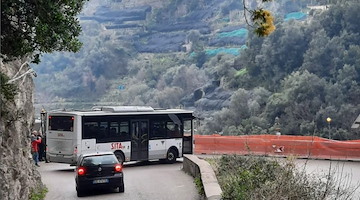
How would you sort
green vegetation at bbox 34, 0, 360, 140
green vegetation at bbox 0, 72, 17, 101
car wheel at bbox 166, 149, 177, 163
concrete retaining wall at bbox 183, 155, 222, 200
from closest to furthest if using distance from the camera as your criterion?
1. green vegetation at bbox 0, 72, 17, 101
2. concrete retaining wall at bbox 183, 155, 222, 200
3. car wheel at bbox 166, 149, 177, 163
4. green vegetation at bbox 34, 0, 360, 140

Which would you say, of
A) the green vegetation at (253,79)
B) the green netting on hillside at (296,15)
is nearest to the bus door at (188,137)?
the green vegetation at (253,79)

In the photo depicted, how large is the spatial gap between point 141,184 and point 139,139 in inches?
312

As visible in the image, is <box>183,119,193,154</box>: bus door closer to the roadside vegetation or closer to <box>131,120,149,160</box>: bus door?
<box>131,120,149,160</box>: bus door

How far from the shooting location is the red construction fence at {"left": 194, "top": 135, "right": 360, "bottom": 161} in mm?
33125

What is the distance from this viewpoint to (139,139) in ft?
102

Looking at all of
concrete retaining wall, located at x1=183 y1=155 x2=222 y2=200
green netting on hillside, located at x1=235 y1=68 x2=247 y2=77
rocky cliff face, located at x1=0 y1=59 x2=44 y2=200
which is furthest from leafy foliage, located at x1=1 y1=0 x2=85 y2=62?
green netting on hillside, located at x1=235 y1=68 x2=247 y2=77

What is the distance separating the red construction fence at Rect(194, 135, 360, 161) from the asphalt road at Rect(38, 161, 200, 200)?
17.1ft

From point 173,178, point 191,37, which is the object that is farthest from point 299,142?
point 191,37

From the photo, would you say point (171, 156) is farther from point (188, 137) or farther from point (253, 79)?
point (253, 79)

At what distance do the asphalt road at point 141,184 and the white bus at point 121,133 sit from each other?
32.4 inches

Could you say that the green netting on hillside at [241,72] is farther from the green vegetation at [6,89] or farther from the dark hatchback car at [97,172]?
the green vegetation at [6,89]

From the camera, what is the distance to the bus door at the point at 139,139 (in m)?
30.8

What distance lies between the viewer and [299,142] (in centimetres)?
3484

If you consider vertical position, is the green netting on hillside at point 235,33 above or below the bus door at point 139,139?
above
